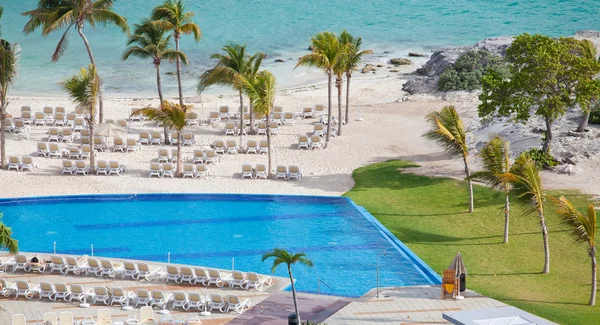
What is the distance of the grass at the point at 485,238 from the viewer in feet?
83.5

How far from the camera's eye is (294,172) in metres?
→ 36.9

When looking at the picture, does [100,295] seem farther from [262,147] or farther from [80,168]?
[262,147]

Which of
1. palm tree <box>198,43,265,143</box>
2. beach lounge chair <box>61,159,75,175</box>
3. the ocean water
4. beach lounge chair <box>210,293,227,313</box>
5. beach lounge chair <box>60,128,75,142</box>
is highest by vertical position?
the ocean water

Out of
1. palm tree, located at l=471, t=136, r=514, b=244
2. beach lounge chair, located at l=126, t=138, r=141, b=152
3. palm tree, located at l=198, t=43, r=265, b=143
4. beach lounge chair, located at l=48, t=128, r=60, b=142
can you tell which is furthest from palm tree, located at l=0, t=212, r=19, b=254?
beach lounge chair, located at l=48, t=128, r=60, b=142

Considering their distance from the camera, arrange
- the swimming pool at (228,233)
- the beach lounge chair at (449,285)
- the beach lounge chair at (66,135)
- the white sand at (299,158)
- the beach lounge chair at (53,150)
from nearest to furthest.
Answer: the beach lounge chair at (449,285)
the swimming pool at (228,233)
the white sand at (299,158)
the beach lounge chair at (53,150)
the beach lounge chair at (66,135)

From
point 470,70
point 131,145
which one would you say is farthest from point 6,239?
point 470,70

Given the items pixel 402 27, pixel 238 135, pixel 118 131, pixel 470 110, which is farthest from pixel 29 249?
pixel 402 27

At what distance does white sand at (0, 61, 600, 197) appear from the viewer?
117 ft

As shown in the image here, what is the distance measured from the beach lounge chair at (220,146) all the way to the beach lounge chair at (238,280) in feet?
47.1

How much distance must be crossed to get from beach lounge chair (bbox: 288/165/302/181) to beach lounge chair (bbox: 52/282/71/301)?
13403 millimetres

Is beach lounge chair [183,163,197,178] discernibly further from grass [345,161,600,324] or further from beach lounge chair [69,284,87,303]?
beach lounge chair [69,284,87,303]

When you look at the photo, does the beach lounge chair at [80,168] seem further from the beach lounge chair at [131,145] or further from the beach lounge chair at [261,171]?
the beach lounge chair at [261,171]

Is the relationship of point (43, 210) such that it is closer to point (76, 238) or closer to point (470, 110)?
point (76, 238)

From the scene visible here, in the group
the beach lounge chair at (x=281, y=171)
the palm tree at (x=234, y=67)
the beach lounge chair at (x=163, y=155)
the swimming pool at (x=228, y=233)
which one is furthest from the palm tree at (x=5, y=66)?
the beach lounge chair at (x=281, y=171)
